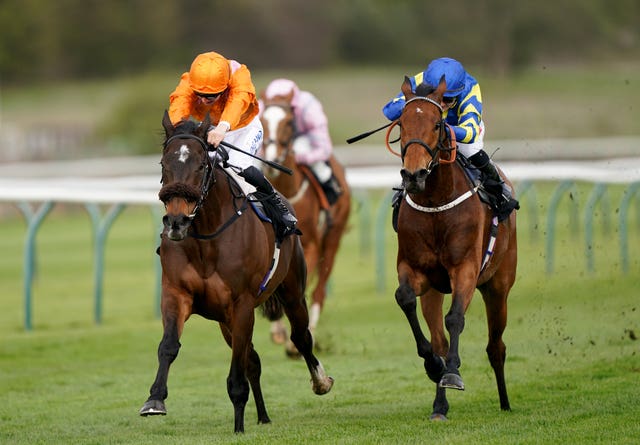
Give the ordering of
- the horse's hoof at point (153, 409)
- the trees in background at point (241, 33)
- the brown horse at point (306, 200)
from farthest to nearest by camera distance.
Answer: the trees in background at point (241, 33) < the brown horse at point (306, 200) < the horse's hoof at point (153, 409)

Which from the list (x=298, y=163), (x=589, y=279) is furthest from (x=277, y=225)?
(x=589, y=279)

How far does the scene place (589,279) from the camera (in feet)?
45.6

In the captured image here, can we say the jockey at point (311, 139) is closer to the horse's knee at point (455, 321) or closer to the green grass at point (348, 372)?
the green grass at point (348, 372)

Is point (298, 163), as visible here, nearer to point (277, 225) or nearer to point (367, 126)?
point (277, 225)

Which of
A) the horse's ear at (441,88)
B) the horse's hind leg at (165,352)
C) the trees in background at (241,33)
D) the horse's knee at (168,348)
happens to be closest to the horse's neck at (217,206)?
the horse's hind leg at (165,352)

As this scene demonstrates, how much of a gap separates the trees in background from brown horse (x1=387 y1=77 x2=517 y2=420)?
1445 inches

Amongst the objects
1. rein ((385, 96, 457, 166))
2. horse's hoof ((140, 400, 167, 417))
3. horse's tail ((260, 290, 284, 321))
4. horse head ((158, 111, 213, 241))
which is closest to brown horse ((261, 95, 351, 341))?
horse's tail ((260, 290, 284, 321))

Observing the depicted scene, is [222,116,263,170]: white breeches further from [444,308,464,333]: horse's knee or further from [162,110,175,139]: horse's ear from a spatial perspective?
[444,308,464,333]: horse's knee

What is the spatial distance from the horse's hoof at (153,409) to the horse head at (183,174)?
0.77 m

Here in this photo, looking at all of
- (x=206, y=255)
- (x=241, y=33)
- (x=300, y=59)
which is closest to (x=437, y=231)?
(x=206, y=255)

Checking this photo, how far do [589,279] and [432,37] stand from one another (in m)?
33.6

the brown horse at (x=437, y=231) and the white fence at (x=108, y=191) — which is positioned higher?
the white fence at (x=108, y=191)

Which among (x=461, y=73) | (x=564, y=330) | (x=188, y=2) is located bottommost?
(x=564, y=330)

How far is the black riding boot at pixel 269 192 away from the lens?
23.1 feet
